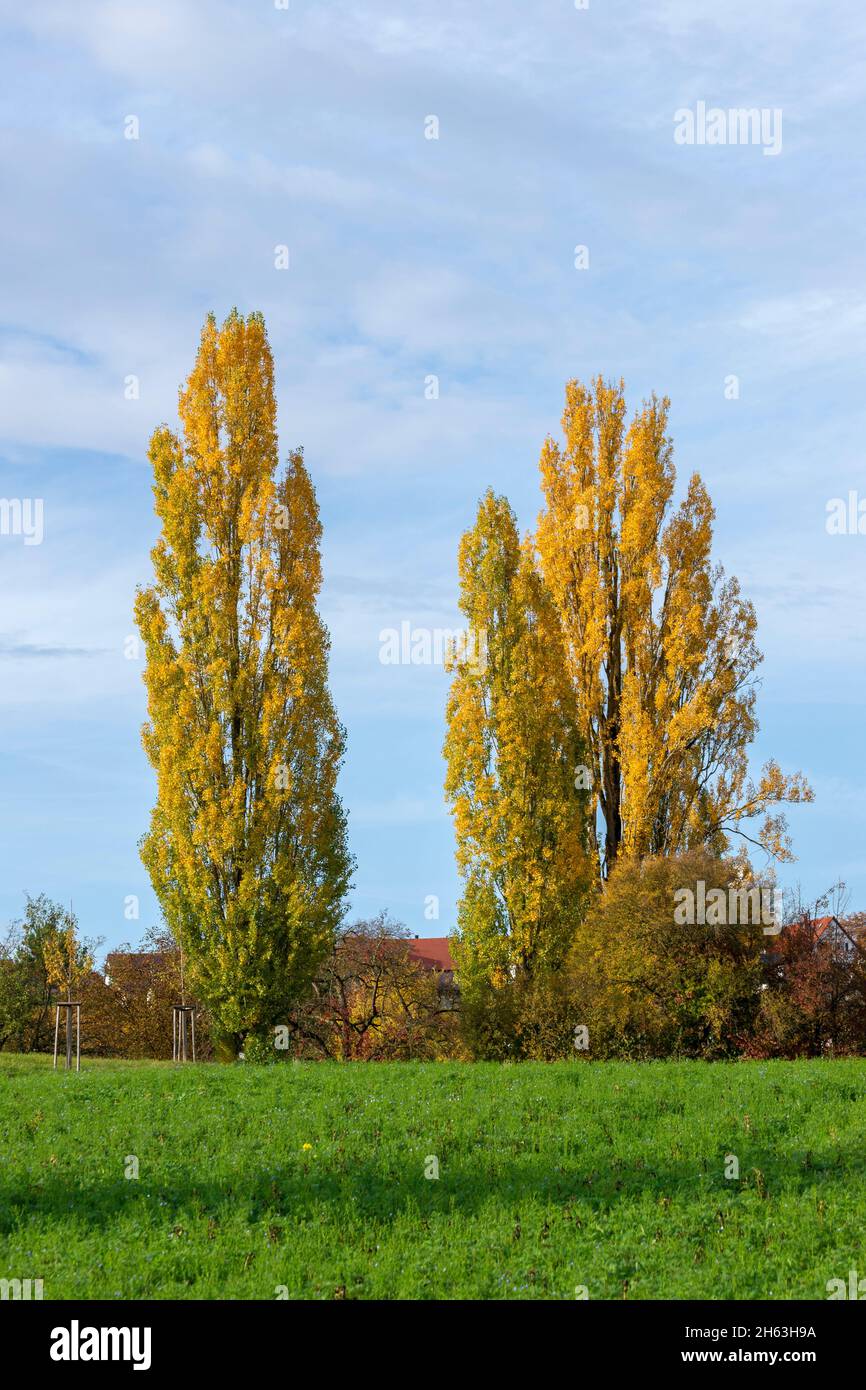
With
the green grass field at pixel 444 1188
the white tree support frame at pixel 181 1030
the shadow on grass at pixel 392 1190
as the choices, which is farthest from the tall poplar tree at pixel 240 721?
the shadow on grass at pixel 392 1190

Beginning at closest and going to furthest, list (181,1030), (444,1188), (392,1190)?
(392,1190), (444,1188), (181,1030)

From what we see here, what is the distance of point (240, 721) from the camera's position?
25.9m

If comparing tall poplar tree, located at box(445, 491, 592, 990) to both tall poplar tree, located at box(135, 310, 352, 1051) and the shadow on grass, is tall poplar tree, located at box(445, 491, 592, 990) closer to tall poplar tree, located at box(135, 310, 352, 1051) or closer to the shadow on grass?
tall poplar tree, located at box(135, 310, 352, 1051)

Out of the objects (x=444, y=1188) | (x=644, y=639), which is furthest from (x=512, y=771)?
(x=444, y=1188)

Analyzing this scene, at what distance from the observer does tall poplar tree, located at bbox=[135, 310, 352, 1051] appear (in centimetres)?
2481

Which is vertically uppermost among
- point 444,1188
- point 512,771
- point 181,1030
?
point 512,771

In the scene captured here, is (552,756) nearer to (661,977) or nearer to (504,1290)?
(661,977)

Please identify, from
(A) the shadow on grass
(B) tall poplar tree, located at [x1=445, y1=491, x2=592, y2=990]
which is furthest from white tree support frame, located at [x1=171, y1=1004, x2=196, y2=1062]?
(A) the shadow on grass

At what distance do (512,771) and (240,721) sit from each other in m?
6.12

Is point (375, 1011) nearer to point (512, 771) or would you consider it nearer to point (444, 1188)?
point (512, 771)

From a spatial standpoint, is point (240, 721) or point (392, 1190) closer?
point (392, 1190)

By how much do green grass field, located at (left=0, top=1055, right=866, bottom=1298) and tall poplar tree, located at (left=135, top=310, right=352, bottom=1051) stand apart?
Answer: 809 centimetres
